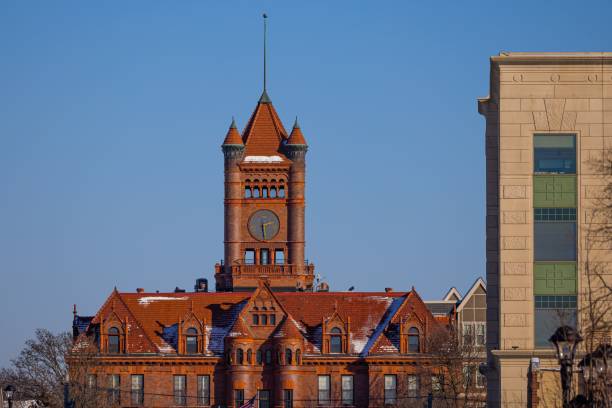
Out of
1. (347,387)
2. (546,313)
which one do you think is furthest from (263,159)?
(546,313)

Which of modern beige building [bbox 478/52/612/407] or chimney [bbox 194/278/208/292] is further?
chimney [bbox 194/278/208/292]

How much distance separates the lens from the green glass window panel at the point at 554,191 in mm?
74375

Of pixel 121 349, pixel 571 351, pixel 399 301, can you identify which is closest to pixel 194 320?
pixel 121 349

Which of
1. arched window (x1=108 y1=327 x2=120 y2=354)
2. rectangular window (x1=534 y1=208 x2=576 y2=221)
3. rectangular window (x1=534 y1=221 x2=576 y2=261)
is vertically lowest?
arched window (x1=108 y1=327 x2=120 y2=354)

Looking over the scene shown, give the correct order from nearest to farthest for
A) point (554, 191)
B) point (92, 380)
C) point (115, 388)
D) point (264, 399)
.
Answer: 1. point (554, 191)
2. point (92, 380)
3. point (115, 388)
4. point (264, 399)

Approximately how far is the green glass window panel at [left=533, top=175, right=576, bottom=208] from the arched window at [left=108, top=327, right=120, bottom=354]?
256 ft

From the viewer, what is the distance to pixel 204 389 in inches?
5886

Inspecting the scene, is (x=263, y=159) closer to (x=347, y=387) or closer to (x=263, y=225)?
(x=263, y=225)

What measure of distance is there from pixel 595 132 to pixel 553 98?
1951mm

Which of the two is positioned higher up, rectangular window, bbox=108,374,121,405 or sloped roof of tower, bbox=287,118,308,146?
sloped roof of tower, bbox=287,118,308,146

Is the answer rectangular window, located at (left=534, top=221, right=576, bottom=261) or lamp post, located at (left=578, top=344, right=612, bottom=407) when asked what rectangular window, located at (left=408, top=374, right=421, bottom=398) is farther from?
lamp post, located at (left=578, top=344, right=612, bottom=407)

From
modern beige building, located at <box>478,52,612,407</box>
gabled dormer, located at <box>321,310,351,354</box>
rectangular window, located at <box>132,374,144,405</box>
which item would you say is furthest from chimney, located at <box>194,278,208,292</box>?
modern beige building, located at <box>478,52,612,407</box>

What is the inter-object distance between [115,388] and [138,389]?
3104 mm

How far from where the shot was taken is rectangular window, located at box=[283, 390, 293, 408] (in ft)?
485
